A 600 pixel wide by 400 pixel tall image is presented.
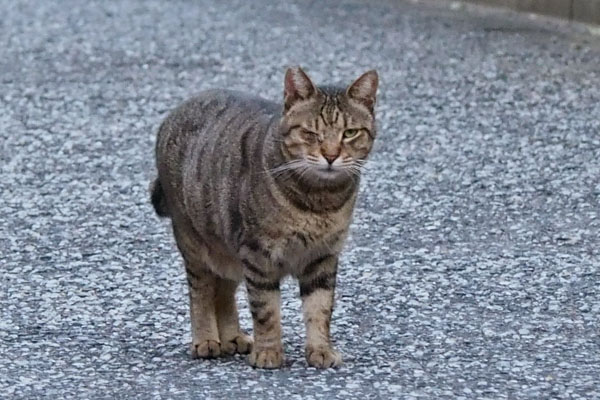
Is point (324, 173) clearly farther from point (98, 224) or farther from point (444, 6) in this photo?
point (444, 6)

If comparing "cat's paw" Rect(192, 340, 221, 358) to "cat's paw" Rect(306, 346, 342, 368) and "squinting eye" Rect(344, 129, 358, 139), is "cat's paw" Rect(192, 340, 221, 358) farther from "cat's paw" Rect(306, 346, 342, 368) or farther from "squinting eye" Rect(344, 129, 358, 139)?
"squinting eye" Rect(344, 129, 358, 139)

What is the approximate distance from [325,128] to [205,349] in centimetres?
98

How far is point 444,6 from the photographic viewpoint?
13414 mm

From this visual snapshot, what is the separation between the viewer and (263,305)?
5004 millimetres

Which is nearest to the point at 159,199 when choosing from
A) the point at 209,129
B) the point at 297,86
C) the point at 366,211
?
the point at 209,129

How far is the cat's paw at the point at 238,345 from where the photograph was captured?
5.36 meters

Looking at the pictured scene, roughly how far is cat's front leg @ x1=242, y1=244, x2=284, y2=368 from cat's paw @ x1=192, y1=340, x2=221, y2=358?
210 millimetres

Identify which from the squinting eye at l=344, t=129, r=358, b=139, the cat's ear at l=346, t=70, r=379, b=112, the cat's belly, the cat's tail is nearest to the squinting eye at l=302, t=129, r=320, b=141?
the squinting eye at l=344, t=129, r=358, b=139

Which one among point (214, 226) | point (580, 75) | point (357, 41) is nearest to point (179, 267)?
point (214, 226)

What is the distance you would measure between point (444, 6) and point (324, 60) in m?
2.49

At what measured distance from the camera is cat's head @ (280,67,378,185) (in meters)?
4.89

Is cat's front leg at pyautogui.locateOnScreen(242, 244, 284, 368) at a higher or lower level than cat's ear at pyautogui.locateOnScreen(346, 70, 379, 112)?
lower

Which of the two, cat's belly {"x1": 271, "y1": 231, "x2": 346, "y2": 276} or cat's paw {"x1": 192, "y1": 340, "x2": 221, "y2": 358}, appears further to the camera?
cat's paw {"x1": 192, "y1": 340, "x2": 221, "y2": 358}

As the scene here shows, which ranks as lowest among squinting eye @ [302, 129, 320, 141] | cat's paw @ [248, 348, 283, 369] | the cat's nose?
cat's paw @ [248, 348, 283, 369]
